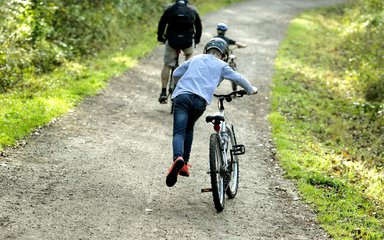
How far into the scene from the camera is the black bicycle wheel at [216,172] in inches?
282

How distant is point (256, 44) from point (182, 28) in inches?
484

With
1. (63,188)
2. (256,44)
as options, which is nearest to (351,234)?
(63,188)

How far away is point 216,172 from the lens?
723 cm

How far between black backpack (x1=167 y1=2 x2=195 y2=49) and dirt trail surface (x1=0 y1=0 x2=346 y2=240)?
166 cm

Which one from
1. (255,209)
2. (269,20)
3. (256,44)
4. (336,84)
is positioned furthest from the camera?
(269,20)

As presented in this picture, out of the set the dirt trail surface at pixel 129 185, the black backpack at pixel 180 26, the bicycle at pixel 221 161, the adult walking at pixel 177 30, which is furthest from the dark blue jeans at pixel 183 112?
the black backpack at pixel 180 26

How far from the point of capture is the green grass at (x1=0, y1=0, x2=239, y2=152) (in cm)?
1013

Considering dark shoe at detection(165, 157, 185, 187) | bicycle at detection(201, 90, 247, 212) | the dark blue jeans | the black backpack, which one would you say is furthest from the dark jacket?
dark shoe at detection(165, 157, 185, 187)

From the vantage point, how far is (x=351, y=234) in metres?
7.45

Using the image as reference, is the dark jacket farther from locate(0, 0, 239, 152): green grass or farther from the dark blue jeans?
the dark blue jeans

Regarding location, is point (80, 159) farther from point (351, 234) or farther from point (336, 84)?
point (336, 84)

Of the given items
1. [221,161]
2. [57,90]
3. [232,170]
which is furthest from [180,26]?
[221,161]

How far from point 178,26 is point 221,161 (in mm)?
5081

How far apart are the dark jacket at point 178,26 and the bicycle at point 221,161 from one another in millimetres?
4198
